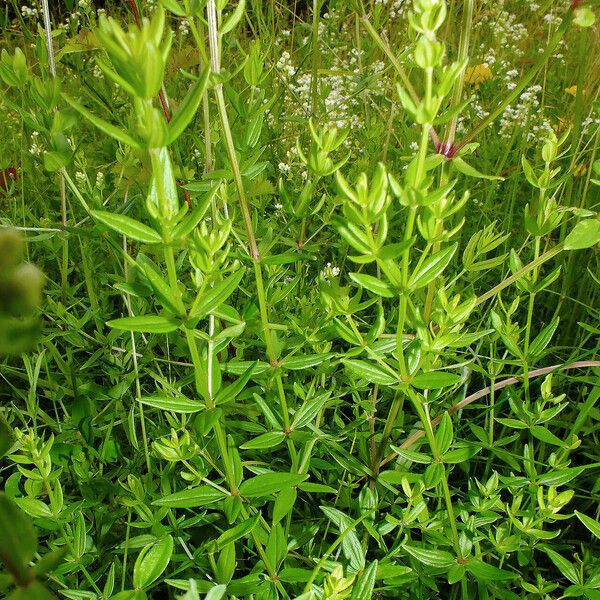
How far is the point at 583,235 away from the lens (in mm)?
825

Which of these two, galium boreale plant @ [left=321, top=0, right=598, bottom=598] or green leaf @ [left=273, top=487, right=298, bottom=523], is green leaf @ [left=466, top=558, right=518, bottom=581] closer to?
galium boreale plant @ [left=321, top=0, right=598, bottom=598]

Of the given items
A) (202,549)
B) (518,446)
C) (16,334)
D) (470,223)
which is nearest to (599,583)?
(518,446)

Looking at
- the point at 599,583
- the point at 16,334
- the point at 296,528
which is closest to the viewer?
the point at 16,334

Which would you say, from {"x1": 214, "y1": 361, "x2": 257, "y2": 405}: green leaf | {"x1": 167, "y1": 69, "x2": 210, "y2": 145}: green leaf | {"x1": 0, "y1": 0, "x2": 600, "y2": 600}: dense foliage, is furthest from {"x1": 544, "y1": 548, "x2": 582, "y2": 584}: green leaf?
{"x1": 167, "y1": 69, "x2": 210, "y2": 145}: green leaf

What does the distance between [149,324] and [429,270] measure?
290 millimetres

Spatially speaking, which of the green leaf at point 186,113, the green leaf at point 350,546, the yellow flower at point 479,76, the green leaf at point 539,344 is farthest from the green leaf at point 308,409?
the yellow flower at point 479,76

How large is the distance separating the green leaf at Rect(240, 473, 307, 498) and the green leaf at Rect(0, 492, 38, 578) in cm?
53

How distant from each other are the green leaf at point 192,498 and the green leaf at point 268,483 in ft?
0.10

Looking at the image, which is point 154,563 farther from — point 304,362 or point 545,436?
point 545,436

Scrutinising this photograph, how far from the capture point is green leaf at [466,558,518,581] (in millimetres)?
836

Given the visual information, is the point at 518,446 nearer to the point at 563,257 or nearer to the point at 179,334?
the point at 563,257

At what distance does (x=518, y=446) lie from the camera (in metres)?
1.22

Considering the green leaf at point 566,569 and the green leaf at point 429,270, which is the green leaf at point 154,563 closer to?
the green leaf at point 429,270

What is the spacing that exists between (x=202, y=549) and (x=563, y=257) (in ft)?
3.42
